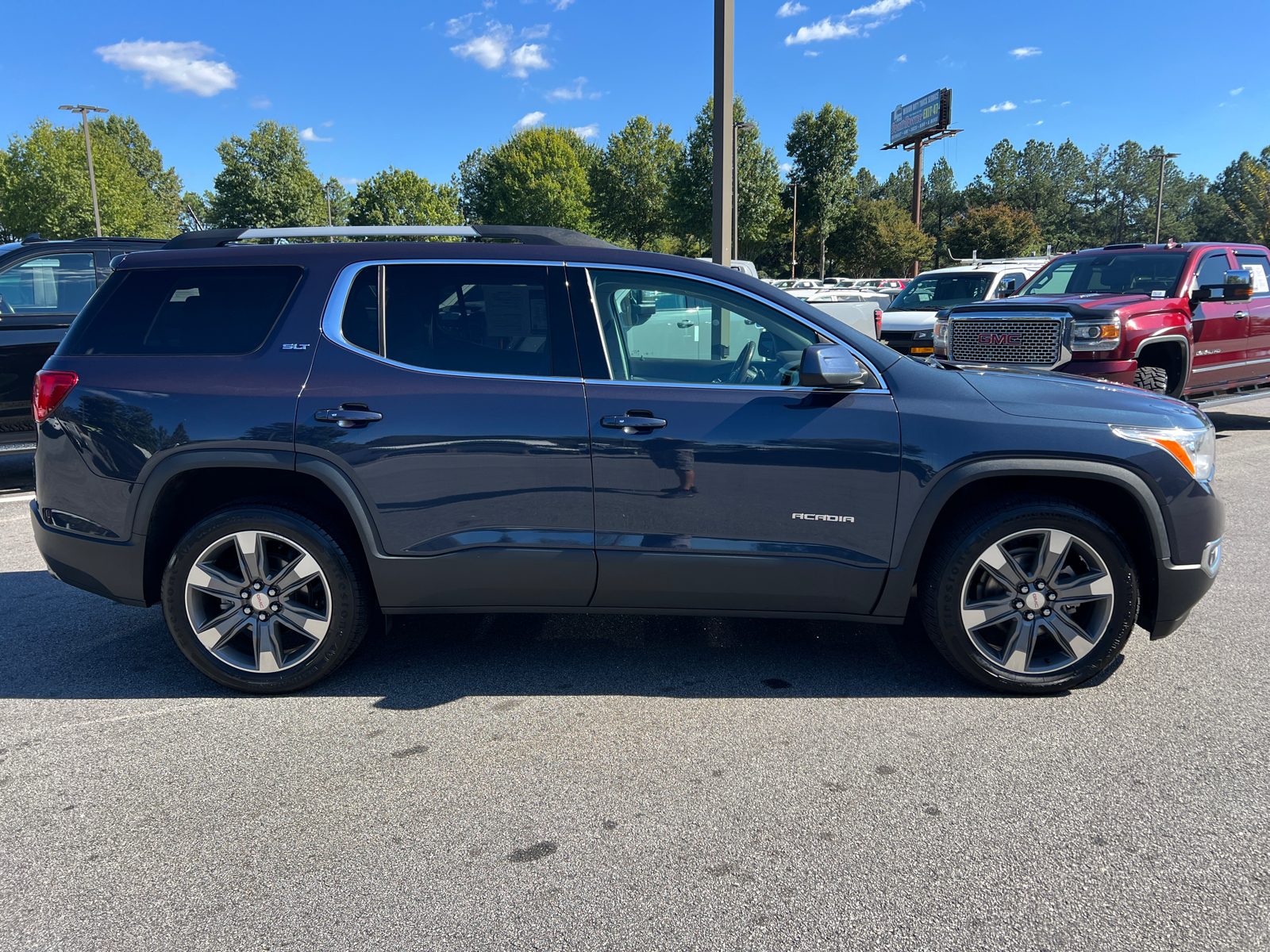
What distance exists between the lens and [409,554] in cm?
348

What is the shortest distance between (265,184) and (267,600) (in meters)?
70.9

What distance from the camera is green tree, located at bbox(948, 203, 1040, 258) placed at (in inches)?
2618

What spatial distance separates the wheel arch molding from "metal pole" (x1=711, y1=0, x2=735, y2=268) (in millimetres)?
5152

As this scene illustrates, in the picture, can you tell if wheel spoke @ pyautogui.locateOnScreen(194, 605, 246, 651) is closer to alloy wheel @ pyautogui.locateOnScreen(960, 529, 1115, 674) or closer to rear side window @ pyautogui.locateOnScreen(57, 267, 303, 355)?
rear side window @ pyautogui.locateOnScreen(57, 267, 303, 355)

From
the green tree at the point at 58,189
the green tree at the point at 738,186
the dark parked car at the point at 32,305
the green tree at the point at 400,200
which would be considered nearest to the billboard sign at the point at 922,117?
the green tree at the point at 738,186

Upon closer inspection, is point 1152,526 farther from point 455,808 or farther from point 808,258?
point 808,258

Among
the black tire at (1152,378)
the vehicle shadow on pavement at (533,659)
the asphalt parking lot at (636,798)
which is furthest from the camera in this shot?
the black tire at (1152,378)

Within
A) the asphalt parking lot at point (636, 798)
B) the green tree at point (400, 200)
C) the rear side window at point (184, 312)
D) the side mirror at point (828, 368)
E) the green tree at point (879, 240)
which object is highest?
the green tree at point (400, 200)

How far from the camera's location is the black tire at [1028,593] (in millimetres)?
3426

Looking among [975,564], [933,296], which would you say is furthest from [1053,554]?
[933,296]

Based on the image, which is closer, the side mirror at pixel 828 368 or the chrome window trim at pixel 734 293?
the side mirror at pixel 828 368

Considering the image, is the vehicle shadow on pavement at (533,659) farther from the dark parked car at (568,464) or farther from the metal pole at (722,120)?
the metal pole at (722,120)

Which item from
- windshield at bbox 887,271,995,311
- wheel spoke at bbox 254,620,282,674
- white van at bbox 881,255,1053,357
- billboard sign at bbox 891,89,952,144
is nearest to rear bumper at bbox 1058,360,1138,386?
white van at bbox 881,255,1053,357

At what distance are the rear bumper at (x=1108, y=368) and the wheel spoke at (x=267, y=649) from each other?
A: 22.9ft
